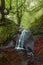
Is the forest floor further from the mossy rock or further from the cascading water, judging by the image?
the mossy rock

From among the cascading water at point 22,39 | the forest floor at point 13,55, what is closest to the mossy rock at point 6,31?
the cascading water at point 22,39

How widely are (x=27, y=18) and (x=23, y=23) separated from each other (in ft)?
2.93

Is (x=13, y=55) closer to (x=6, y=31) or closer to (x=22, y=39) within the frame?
(x=22, y=39)

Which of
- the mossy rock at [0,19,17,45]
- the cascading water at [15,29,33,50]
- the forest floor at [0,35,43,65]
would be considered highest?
the mossy rock at [0,19,17,45]

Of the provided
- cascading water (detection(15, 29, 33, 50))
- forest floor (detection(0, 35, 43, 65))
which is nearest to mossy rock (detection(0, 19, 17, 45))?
cascading water (detection(15, 29, 33, 50))

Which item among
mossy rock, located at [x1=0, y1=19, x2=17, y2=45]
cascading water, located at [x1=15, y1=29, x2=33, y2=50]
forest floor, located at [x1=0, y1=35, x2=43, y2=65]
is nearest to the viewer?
forest floor, located at [x1=0, y1=35, x2=43, y2=65]

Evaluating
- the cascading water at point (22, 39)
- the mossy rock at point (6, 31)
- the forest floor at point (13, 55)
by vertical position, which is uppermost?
Answer: the mossy rock at point (6, 31)

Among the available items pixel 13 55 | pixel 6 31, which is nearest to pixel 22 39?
pixel 6 31

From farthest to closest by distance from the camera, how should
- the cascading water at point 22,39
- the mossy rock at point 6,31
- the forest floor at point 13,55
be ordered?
the mossy rock at point 6,31
the cascading water at point 22,39
the forest floor at point 13,55

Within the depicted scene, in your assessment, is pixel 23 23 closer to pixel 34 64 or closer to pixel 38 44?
pixel 38 44

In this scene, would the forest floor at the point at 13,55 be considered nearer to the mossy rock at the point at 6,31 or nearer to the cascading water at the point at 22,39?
the cascading water at the point at 22,39

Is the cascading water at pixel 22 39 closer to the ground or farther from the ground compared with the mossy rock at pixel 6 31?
closer to the ground

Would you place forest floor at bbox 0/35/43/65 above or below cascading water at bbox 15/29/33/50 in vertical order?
below

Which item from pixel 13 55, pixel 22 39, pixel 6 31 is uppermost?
pixel 6 31
